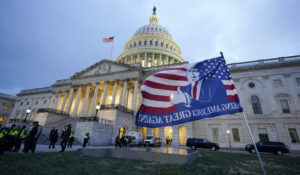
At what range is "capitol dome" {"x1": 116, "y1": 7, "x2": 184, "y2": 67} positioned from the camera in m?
54.8

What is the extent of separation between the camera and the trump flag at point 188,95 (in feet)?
17.0

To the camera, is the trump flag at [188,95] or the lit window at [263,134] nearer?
the trump flag at [188,95]

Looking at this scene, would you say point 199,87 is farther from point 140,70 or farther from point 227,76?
point 140,70

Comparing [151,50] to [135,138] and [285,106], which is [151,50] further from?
[285,106]

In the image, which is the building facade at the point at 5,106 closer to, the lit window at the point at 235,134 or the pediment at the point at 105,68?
the pediment at the point at 105,68

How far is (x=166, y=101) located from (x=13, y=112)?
72.5 metres

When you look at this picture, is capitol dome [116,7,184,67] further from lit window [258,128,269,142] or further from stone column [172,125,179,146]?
lit window [258,128,269,142]

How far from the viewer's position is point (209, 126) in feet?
92.3

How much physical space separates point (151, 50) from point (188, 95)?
51.4 m

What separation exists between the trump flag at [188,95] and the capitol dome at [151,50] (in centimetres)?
4603

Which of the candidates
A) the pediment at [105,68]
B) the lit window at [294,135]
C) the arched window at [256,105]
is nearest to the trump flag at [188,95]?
the arched window at [256,105]

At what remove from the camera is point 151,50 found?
5475 centimetres

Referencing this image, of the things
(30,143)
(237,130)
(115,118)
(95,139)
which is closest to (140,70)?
(115,118)

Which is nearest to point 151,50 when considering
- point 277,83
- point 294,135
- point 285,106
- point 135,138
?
point 277,83
